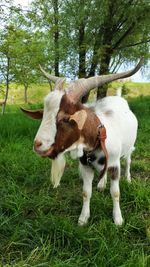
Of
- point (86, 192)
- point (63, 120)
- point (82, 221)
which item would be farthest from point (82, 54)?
point (63, 120)

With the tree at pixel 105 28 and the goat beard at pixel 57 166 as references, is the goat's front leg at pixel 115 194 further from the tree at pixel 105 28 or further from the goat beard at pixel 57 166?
the tree at pixel 105 28

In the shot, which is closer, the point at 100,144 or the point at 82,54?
the point at 100,144

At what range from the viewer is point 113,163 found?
14.3 feet

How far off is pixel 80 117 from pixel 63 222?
1033 millimetres

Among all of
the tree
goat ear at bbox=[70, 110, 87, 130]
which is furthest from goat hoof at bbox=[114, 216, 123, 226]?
the tree

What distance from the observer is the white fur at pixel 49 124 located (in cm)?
358

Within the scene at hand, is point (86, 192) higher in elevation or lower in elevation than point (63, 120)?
lower

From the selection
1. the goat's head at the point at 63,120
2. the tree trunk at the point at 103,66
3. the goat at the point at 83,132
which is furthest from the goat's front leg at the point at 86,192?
the tree trunk at the point at 103,66

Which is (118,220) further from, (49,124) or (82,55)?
(82,55)

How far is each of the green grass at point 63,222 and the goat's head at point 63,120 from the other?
0.79 metres

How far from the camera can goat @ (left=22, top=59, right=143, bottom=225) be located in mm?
3604

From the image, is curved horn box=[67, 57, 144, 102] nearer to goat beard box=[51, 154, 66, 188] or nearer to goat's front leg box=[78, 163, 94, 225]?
goat beard box=[51, 154, 66, 188]

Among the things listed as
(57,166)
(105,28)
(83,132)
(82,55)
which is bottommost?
(57,166)

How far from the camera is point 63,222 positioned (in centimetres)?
410
